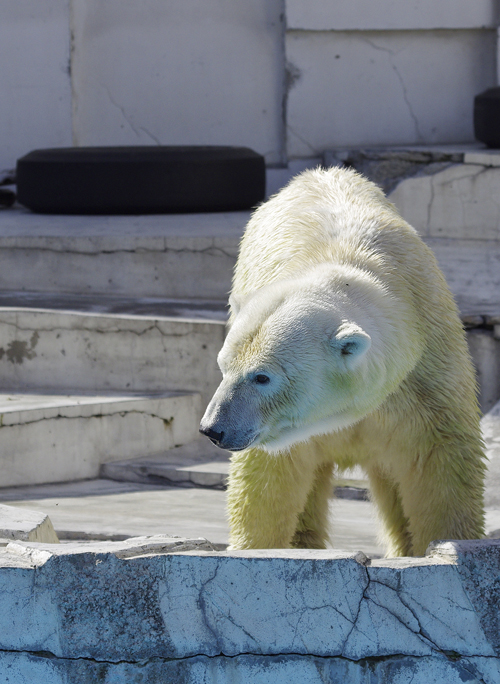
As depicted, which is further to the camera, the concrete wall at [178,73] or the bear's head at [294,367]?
the concrete wall at [178,73]

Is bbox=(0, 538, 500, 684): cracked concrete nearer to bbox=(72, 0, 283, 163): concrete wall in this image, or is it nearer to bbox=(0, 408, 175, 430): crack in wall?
bbox=(0, 408, 175, 430): crack in wall

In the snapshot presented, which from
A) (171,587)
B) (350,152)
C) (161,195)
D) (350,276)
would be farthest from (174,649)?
(350,152)

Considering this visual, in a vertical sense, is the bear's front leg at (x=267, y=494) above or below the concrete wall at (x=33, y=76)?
below

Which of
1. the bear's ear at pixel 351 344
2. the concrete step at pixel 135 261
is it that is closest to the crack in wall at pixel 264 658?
the bear's ear at pixel 351 344

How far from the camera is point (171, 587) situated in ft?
7.13

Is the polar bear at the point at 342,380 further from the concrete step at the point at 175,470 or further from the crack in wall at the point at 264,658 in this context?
the concrete step at the point at 175,470

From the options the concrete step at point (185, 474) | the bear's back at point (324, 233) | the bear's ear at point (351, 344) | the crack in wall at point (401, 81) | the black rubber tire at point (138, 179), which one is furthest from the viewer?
the crack in wall at point (401, 81)

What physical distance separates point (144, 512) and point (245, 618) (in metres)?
→ 1.41

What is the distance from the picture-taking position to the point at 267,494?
2582mm

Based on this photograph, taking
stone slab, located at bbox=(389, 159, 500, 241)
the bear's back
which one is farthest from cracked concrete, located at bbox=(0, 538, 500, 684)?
stone slab, located at bbox=(389, 159, 500, 241)

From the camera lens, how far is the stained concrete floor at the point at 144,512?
3.27 metres

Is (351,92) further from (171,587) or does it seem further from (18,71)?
(171,587)

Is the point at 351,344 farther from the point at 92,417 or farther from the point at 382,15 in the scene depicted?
the point at 382,15

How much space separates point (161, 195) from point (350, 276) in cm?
362
